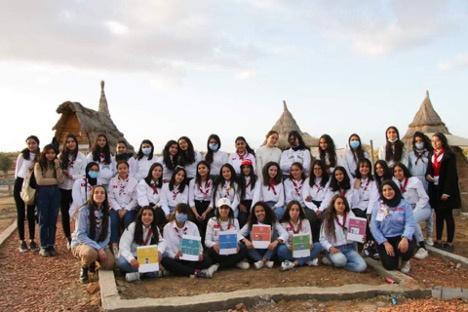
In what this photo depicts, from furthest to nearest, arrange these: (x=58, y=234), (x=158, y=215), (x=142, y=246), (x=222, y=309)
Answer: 1. (x=58, y=234)
2. (x=158, y=215)
3. (x=142, y=246)
4. (x=222, y=309)

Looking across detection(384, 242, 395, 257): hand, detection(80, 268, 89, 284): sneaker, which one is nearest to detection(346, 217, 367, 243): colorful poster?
detection(384, 242, 395, 257): hand

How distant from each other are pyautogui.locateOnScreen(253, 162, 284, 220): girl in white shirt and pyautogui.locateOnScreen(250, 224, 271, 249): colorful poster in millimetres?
741

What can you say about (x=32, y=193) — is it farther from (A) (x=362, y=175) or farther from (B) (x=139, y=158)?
(A) (x=362, y=175)

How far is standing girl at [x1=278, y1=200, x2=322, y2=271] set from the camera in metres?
6.61

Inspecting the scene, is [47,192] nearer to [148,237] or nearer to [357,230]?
[148,237]

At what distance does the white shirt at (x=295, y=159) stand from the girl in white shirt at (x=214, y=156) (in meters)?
1.03

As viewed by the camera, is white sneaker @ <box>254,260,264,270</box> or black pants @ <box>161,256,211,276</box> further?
white sneaker @ <box>254,260,264,270</box>

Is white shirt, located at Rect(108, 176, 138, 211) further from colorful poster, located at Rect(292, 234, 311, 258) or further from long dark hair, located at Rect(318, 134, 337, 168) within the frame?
long dark hair, located at Rect(318, 134, 337, 168)

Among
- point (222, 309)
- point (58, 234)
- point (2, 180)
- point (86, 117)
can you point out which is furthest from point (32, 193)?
point (2, 180)

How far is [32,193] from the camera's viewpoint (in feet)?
24.5

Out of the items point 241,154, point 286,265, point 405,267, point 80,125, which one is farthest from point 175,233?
point 80,125

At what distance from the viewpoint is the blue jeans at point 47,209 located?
7285 mm

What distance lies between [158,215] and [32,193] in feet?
7.20

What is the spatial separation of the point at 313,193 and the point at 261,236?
4.27ft
